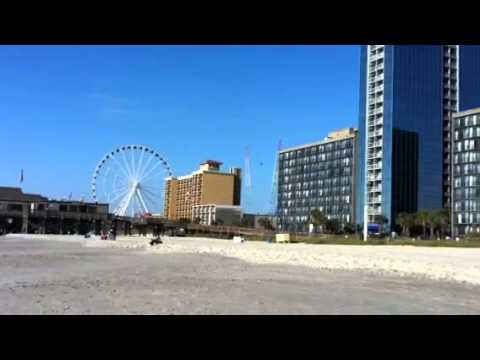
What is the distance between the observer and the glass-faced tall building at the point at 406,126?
124312 millimetres

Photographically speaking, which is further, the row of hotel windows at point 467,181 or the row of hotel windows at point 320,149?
the row of hotel windows at point 320,149

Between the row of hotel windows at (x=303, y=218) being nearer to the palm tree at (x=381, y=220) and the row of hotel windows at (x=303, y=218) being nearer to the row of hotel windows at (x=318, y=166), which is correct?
the row of hotel windows at (x=318, y=166)

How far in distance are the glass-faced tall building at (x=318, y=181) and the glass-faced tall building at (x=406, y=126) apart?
9126 mm

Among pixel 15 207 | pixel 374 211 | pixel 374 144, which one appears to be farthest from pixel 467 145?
pixel 15 207

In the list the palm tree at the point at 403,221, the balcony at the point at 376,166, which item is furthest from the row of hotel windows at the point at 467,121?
the palm tree at the point at 403,221

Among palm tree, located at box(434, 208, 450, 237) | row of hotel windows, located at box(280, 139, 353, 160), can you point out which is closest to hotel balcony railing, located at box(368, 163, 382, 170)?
row of hotel windows, located at box(280, 139, 353, 160)

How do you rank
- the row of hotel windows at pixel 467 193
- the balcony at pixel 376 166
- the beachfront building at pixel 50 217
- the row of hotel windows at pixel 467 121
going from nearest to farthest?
the row of hotel windows at pixel 467 193, the row of hotel windows at pixel 467 121, the balcony at pixel 376 166, the beachfront building at pixel 50 217

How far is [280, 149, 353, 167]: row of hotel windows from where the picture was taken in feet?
472
